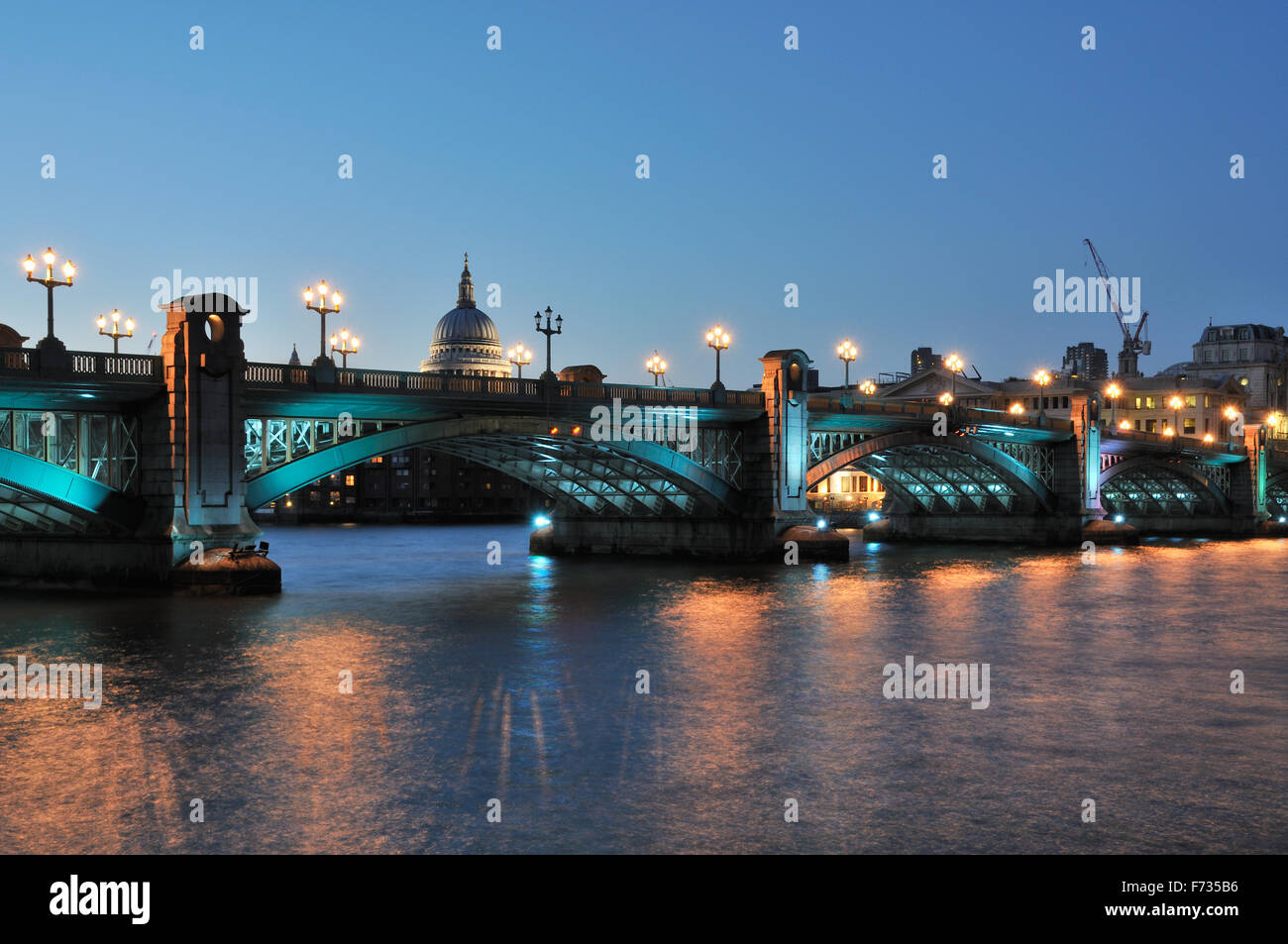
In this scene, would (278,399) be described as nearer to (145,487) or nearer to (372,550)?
(145,487)

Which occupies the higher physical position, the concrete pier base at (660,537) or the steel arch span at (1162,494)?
the steel arch span at (1162,494)

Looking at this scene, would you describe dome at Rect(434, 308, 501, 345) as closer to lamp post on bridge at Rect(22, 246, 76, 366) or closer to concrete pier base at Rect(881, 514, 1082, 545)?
concrete pier base at Rect(881, 514, 1082, 545)

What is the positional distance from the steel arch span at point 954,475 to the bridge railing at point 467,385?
1455 cm

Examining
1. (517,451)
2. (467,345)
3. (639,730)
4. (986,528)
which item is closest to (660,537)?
Result: (517,451)

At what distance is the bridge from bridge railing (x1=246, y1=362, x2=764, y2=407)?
0.10 meters

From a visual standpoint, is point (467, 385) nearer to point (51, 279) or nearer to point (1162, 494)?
point (51, 279)

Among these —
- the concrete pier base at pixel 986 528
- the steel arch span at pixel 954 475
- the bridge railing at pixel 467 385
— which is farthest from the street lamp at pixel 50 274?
the concrete pier base at pixel 986 528

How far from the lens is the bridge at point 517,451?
37.6 m

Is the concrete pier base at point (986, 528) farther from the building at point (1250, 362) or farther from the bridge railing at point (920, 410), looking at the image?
the building at point (1250, 362)

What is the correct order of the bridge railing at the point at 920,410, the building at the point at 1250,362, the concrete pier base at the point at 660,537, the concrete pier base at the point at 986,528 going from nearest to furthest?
1. the concrete pier base at the point at 660,537
2. the bridge railing at the point at 920,410
3. the concrete pier base at the point at 986,528
4. the building at the point at 1250,362

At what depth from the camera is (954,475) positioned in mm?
81812

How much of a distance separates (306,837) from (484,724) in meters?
6.25
